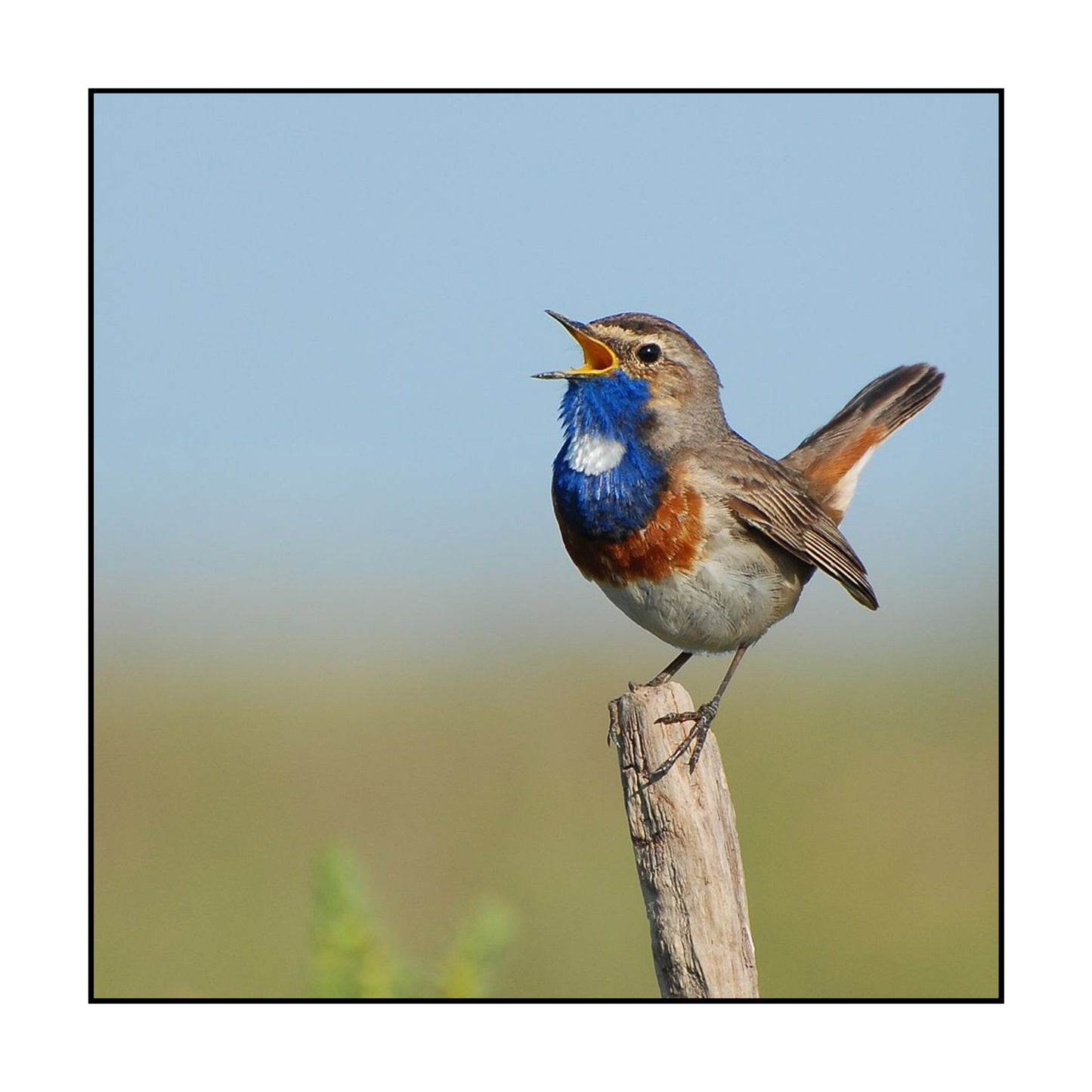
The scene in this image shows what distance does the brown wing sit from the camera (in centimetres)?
642

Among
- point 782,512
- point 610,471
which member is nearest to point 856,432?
point 782,512

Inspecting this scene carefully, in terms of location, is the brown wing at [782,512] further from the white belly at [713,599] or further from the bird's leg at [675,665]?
the bird's leg at [675,665]

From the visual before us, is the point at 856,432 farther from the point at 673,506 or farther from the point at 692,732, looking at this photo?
the point at 692,732

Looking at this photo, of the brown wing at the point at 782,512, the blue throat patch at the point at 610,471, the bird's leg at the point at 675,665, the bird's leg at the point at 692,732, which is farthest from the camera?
the bird's leg at the point at 675,665

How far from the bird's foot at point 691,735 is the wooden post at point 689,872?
0.08ft

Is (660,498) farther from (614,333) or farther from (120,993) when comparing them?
(120,993)

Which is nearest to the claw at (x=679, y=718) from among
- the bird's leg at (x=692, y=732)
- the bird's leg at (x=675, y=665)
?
the bird's leg at (x=692, y=732)

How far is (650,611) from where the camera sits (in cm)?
629

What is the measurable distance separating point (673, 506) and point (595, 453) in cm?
43

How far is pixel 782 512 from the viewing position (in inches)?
262

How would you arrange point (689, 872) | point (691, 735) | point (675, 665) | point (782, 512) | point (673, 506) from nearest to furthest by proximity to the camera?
point (689, 872), point (691, 735), point (673, 506), point (782, 512), point (675, 665)

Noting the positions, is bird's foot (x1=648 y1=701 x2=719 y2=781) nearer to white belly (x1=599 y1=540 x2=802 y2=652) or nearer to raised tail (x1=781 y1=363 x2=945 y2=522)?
white belly (x1=599 y1=540 x2=802 y2=652)

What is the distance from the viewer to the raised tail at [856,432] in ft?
26.1

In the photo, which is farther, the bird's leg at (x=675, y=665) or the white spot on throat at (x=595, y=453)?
the bird's leg at (x=675, y=665)
